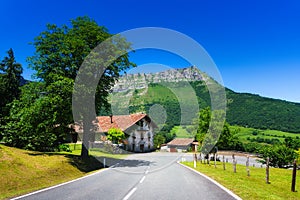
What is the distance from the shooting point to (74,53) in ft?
67.8

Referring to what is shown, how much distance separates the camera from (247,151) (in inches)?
2694

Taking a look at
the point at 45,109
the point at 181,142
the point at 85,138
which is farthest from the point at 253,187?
the point at 181,142

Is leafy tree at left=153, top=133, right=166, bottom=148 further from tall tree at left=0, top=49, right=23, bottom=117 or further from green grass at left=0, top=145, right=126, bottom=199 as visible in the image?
green grass at left=0, top=145, right=126, bottom=199

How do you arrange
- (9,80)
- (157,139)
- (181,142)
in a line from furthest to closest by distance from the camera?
(181,142), (157,139), (9,80)

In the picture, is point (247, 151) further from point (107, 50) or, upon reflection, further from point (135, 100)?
point (107, 50)

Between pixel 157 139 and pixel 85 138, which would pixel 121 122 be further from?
pixel 85 138

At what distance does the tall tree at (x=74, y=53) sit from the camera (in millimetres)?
20531

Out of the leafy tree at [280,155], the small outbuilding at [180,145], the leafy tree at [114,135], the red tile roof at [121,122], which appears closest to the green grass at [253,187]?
the leafy tree at [280,155]

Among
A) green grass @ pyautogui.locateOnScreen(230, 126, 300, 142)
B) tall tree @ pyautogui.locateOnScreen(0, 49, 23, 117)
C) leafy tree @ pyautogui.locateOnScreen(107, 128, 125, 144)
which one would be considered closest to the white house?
leafy tree @ pyautogui.locateOnScreen(107, 128, 125, 144)

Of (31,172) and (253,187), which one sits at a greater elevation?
(253,187)

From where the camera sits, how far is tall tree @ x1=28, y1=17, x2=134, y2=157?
67.4 ft

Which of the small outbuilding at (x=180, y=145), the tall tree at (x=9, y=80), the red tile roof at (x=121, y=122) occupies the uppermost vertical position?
the tall tree at (x=9, y=80)

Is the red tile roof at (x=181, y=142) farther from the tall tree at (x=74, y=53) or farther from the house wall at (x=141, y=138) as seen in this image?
the tall tree at (x=74, y=53)

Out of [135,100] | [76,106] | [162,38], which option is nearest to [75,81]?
[76,106]
